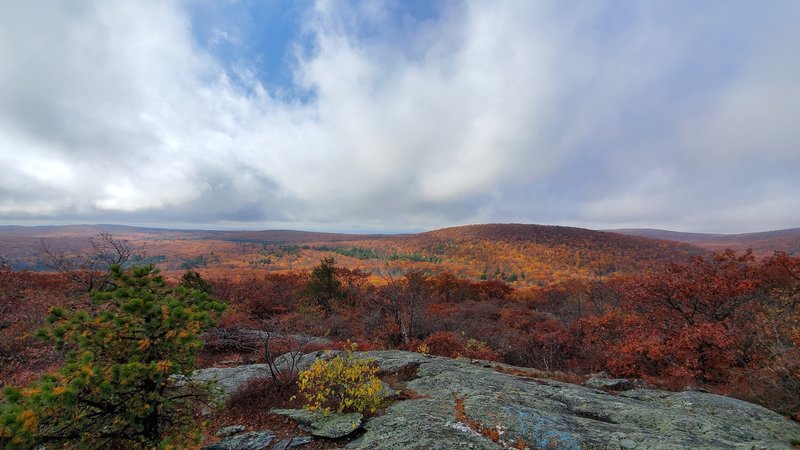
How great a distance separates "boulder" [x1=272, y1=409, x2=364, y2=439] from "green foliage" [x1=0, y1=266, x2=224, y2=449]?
188 cm

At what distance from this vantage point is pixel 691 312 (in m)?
13.2

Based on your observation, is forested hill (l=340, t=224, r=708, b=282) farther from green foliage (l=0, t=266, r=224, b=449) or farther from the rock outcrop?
green foliage (l=0, t=266, r=224, b=449)

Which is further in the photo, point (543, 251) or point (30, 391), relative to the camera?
point (543, 251)

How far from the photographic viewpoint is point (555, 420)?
17.7 feet

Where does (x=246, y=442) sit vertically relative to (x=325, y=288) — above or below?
above

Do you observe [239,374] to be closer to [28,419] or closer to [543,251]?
[28,419]

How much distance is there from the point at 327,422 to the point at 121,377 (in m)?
3.22

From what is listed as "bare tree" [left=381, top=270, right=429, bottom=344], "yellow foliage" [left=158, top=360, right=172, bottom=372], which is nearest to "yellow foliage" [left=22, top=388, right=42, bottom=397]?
"yellow foliage" [left=158, top=360, right=172, bottom=372]

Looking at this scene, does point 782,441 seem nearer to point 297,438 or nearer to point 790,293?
point 297,438

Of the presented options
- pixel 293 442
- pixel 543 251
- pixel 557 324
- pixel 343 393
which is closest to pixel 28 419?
pixel 293 442

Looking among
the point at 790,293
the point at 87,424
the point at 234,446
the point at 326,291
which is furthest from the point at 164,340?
the point at 326,291

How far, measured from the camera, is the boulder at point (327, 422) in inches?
206

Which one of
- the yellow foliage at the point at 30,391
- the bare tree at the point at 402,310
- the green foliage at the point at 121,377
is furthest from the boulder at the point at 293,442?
the bare tree at the point at 402,310

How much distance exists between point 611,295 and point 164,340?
100ft
